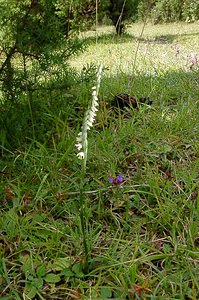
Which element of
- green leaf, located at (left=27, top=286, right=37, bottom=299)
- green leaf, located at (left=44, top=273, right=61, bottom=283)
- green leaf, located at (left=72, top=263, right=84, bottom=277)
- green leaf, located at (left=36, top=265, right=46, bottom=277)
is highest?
green leaf, located at (left=36, top=265, right=46, bottom=277)

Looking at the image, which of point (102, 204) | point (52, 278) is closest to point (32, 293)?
point (52, 278)

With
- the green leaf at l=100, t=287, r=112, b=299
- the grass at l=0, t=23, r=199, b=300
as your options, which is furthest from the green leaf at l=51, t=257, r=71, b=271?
the green leaf at l=100, t=287, r=112, b=299

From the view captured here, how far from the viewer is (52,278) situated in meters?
1.14

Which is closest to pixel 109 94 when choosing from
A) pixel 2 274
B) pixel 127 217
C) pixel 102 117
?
pixel 102 117

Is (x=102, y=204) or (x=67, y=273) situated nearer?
(x=67, y=273)

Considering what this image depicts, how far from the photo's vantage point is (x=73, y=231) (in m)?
1.32

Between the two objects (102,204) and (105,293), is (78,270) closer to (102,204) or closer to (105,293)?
(105,293)

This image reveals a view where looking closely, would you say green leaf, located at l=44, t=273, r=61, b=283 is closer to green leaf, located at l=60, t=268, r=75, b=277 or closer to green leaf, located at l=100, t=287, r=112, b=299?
green leaf, located at l=60, t=268, r=75, b=277

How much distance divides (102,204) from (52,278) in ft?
1.31

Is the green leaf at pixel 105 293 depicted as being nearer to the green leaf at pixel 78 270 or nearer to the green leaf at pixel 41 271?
the green leaf at pixel 78 270

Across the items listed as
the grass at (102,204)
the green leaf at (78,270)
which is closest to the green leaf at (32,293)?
A: the grass at (102,204)

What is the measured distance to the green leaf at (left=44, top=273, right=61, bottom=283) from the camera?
1.13 m

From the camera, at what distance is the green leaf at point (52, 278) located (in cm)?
113

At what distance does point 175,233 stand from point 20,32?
1.15m
